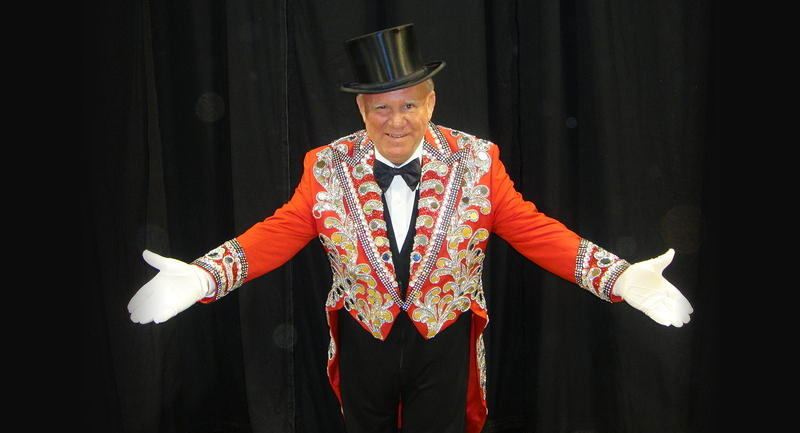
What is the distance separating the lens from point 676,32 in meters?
2.53

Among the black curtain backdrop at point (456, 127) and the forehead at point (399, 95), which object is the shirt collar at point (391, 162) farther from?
the black curtain backdrop at point (456, 127)

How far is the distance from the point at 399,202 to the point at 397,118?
0.25 metres

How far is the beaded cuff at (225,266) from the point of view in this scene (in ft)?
5.75

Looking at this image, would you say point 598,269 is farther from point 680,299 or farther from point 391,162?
point 391,162

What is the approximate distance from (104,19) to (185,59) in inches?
15.5

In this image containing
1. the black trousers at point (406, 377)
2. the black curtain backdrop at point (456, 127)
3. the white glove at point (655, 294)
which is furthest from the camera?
the black curtain backdrop at point (456, 127)

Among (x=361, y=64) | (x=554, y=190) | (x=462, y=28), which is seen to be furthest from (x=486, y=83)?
(x=361, y=64)

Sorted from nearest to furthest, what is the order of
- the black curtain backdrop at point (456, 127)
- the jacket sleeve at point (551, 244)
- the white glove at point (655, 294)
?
the white glove at point (655, 294) → the jacket sleeve at point (551, 244) → the black curtain backdrop at point (456, 127)

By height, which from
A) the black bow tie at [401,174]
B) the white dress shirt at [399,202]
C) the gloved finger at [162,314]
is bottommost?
the gloved finger at [162,314]

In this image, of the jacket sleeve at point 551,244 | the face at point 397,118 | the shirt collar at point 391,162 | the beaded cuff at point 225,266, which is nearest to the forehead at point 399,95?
the face at point 397,118

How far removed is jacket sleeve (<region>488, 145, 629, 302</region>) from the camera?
1.70m

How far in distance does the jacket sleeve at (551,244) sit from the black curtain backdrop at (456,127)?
2.61 feet

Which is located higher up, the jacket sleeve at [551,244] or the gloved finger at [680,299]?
the jacket sleeve at [551,244]

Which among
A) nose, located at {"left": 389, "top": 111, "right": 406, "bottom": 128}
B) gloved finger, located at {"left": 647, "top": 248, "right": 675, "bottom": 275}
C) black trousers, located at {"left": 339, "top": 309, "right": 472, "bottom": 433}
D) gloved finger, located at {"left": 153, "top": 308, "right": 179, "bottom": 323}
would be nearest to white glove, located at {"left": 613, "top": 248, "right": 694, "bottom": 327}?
gloved finger, located at {"left": 647, "top": 248, "right": 675, "bottom": 275}
